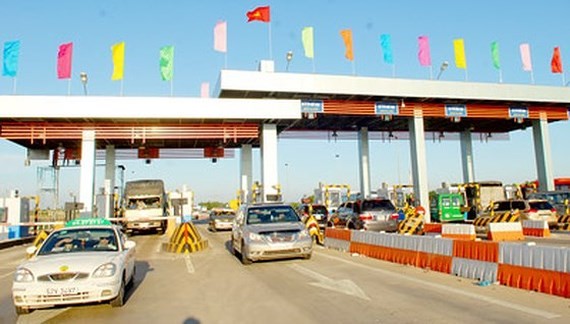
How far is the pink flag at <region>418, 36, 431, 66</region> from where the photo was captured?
30219 mm

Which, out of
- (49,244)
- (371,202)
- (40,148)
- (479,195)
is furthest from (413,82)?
(40,148)

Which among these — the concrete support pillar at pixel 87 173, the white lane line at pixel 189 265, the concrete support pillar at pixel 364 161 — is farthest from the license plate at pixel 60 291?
the concrete support pillar at pixel 364 161

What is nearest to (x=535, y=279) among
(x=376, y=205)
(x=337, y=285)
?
(x=337, y=285)

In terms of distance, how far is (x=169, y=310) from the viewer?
7094mm

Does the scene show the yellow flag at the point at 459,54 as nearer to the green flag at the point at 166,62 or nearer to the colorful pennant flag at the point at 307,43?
the colorful pennant flag at the point at 307,43

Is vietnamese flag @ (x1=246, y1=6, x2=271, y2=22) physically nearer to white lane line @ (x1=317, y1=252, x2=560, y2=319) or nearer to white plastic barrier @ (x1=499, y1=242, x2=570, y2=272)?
white lane line @ (x1=317, y1=252, x2=560, y2=319)

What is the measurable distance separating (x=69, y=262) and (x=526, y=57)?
34145 millimetres

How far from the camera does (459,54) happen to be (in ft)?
102

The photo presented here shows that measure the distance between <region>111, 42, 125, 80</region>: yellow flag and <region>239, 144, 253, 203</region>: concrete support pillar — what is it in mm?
10385

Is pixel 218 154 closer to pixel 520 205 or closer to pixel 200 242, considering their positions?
pixel 200 242

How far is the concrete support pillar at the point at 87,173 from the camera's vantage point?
24938 millimetres

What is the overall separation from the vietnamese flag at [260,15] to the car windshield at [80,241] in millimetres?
21392

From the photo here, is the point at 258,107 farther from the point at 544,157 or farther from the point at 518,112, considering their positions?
the point at 544,157

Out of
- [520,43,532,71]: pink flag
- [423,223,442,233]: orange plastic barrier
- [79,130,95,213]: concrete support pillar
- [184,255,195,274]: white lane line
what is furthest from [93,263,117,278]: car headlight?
[520,43,532,71]: pink flag
